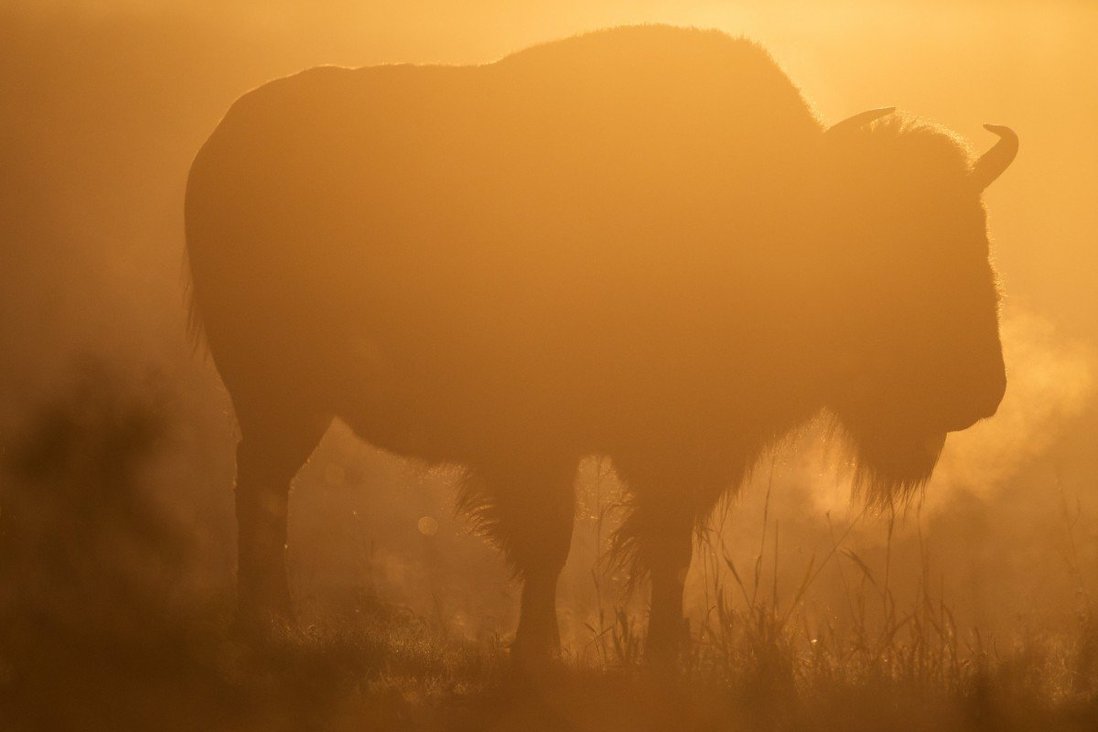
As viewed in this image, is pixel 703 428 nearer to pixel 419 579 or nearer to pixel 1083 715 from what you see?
pixel 1083 715

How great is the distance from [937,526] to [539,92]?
11.8 ft

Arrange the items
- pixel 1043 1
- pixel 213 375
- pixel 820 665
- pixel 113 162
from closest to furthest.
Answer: pixel 820 665, pixel 213 375, pixel 113 162, pixel 1043 1

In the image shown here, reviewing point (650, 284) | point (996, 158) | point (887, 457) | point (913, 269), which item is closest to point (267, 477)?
point (650, 284)

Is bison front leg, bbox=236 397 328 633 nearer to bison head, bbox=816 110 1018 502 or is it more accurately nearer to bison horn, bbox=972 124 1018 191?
bison head, bbox=816 110 1018 502

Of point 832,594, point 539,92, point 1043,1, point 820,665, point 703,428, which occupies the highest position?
point 1043,1

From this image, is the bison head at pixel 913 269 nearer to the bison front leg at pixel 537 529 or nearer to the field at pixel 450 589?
the field at pixel 450 589

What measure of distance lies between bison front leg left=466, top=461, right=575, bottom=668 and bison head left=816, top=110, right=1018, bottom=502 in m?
1.08

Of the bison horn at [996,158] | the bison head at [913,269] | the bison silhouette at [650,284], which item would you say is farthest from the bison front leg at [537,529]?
the bison horn at [996,158]

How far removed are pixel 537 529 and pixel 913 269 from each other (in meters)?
1.58

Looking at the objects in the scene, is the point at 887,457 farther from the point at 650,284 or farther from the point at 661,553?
the point at 650,284

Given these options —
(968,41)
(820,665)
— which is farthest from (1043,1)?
(820,665)

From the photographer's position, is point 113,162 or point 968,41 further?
point 968,41

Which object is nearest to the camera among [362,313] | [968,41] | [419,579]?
[362,313]

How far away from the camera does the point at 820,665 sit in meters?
→ 4.21
